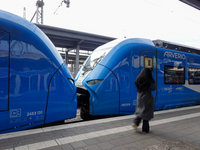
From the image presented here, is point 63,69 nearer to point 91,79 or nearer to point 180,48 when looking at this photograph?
point 91,79

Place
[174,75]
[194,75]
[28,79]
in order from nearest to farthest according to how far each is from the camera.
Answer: [28,79] → [174,75] → [194,75]

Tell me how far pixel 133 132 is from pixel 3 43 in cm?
335

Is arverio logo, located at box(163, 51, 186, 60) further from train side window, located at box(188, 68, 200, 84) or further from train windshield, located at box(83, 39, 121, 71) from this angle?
train windshield, located at box(83, 39, 121, 71)

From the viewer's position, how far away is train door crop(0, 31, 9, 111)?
308cm

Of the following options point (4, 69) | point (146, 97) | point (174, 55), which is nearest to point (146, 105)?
point (146, 97)

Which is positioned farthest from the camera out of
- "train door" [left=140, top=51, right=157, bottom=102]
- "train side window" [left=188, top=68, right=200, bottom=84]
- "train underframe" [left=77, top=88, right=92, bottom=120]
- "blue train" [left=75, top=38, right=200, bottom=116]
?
"train side window" [left=188, top=68, right=200, bottom=84]

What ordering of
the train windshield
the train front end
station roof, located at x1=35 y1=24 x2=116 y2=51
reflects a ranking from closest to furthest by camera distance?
the train front end
the train windshield
station roof, located at x1=35 y1=24 x2=116 y2=51

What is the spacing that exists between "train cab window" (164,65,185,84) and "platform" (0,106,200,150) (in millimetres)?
2292

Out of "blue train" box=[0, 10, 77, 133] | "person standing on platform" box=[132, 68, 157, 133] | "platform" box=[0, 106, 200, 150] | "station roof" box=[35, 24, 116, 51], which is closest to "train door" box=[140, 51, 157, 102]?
"person standing on platform" box=[132, 68, 157, 133]

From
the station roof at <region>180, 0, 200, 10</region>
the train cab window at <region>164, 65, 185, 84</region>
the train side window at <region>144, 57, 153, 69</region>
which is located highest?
the station roof at <region>180, 0, 200, 10</region>

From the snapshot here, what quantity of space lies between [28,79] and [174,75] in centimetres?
547

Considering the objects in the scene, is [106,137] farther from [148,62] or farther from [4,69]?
[148,62]

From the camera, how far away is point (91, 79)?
4.88 metres

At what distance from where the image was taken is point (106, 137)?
3256mm
